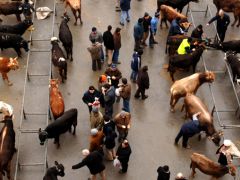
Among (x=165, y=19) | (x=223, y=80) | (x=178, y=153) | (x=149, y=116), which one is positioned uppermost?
(x=165, y=19)

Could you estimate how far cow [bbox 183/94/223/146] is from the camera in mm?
13453

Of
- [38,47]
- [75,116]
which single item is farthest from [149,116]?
[38,47]

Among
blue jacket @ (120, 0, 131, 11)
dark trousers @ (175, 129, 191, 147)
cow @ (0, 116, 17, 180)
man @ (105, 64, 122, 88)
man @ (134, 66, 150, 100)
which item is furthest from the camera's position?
blue jacket @ (120, 0, 131, 11)

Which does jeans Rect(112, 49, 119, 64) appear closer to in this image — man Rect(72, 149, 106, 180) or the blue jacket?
the blue jacket

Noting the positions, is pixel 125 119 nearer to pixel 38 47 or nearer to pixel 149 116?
pixel 149 116

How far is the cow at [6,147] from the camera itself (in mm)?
12438

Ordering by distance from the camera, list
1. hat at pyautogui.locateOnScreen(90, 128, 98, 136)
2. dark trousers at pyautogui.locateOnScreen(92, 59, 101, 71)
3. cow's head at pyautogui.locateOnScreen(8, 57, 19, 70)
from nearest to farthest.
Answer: hat at pyautogui.locateOnScreen(90, 128, 98, 136), cow's head at pyautogui.locateOnScreen(8, 57, 19, 70), dark trousers at pyautogui.locateOnScreen(92, 59, 101, 71)

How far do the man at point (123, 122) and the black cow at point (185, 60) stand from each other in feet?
10.9

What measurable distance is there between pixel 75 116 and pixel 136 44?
166 inches

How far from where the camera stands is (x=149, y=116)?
14.9 m

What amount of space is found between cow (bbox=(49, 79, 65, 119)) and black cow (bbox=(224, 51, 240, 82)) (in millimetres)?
5833

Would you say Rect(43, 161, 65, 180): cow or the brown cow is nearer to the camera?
Rect(43, 161, 65, 180): cow

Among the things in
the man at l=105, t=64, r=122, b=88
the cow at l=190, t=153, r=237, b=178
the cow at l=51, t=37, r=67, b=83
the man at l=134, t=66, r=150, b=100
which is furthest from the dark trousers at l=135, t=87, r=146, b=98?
the cow at l=190, t=153, r=237, b=178

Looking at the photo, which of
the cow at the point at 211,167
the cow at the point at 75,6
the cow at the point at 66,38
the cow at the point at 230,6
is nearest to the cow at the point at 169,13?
the cow at the point at 230,6
